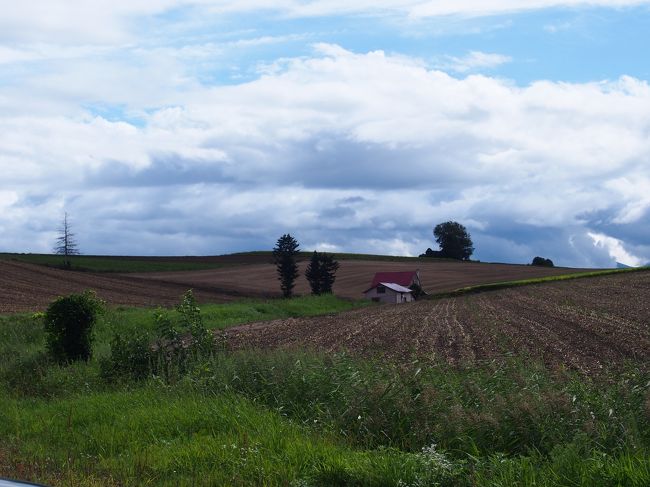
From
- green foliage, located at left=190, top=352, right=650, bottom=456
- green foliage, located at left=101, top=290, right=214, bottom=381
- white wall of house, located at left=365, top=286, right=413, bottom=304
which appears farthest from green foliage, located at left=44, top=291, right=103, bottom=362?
white wall of house, located at left=365, top=286, right=413, bottom=304

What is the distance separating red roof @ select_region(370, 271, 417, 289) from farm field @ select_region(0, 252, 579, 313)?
1877mm

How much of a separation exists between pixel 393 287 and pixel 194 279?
70.2ft

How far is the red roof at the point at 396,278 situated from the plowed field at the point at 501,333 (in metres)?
39.0

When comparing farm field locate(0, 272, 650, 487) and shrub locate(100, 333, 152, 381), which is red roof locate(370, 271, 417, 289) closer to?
shrub locate(100, 333, 152, 381)

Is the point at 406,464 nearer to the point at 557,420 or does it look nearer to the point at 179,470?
the point at 557,420

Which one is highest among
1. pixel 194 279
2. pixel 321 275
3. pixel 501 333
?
pixel 321 275

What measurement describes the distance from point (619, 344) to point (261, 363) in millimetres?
14049

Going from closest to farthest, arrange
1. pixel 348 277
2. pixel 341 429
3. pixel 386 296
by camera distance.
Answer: pixel 341 429
pixel 386 296
pixel 348 277

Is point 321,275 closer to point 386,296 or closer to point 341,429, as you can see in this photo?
point 386,296

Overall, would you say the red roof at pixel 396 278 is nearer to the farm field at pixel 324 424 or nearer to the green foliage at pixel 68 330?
the green foliage at pixel 68 330

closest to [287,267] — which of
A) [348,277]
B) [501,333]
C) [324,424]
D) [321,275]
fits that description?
[321,275]

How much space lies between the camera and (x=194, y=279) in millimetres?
89625

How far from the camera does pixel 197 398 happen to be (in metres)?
11.9

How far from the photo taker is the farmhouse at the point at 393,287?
273 feet
